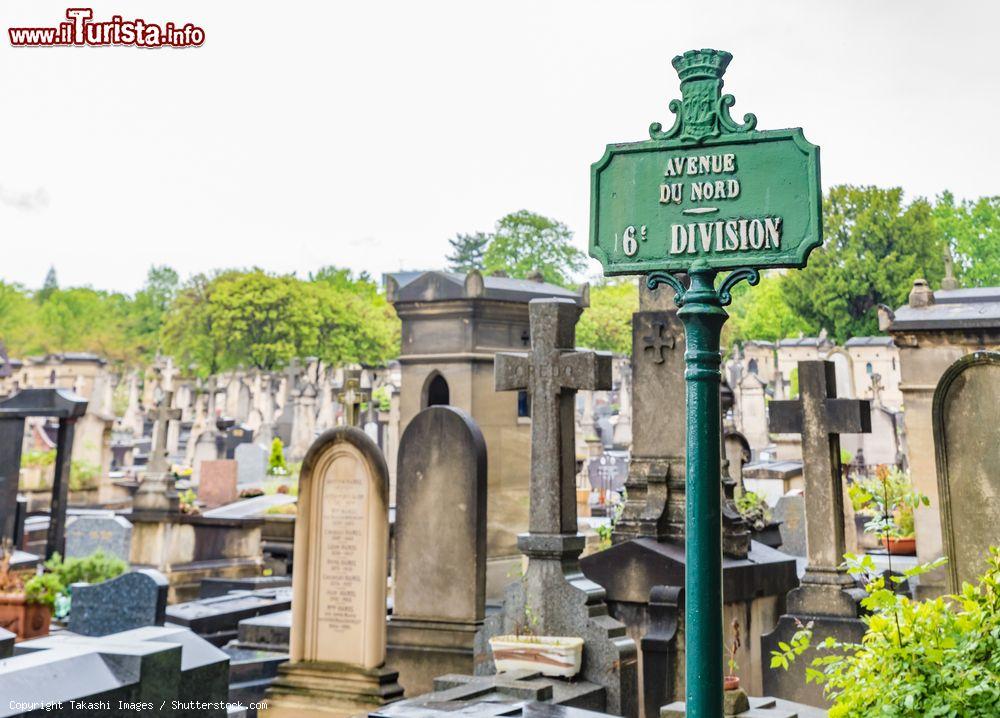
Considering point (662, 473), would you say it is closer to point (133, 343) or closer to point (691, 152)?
point (691, 152)

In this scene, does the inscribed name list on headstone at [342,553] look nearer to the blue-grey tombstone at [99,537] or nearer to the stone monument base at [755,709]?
the stone monument base at [755,709]

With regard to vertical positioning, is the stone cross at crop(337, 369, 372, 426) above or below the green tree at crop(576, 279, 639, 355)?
below

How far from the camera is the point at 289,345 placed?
2127 inches

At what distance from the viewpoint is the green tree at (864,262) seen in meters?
44.9

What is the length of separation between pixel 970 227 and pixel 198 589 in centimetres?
5060

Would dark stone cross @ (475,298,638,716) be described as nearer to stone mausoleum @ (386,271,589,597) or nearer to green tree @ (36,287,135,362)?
stone mausoleum @ (386,271,589,597)

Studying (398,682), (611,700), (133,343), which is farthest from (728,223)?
(133,343)

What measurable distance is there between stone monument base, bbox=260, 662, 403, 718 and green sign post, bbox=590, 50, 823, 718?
401 cm

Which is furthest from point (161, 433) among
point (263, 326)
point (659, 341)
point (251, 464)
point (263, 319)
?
point (263, 326)

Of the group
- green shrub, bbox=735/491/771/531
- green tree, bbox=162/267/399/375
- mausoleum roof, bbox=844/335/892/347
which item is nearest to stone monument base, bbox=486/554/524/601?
green shrub, bbox=735/491/771/531

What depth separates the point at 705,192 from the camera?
2.70m

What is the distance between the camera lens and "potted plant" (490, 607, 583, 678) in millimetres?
5434

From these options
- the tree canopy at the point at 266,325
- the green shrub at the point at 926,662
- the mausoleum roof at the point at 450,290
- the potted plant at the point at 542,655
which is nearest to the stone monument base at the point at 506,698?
the potted plant at the point at 542,655

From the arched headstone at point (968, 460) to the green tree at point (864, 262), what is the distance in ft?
138
